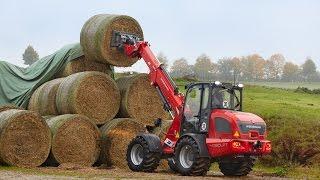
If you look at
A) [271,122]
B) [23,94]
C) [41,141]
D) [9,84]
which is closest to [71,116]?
[41,141]

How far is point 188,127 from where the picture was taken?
1631 cm

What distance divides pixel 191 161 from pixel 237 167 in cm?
164

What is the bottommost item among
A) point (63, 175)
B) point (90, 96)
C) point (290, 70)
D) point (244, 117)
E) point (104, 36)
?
point (63, 175)

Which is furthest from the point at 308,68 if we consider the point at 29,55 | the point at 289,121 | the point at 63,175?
the point at 63,175

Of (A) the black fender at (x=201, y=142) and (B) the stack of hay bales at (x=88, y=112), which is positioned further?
(B) the stack of hay bales at (x=88, y=112)

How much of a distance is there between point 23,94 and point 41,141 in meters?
4.42

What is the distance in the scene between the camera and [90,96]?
→ 18.3 meters

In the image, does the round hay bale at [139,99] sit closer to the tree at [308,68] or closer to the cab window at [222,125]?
the cab window at [222,125]

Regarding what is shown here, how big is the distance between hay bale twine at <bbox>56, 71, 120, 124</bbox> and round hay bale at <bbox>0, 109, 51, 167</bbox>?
1.32m

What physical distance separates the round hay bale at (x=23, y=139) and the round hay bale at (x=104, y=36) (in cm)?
303

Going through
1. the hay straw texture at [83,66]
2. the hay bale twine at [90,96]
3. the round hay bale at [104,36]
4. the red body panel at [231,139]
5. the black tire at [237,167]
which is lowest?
the black tire at [237,167]

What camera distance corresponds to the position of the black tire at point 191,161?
1519 cm

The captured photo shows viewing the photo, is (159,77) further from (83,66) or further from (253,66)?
(253,66)

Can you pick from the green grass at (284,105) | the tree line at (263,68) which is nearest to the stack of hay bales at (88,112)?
the green grass at (284,105)
